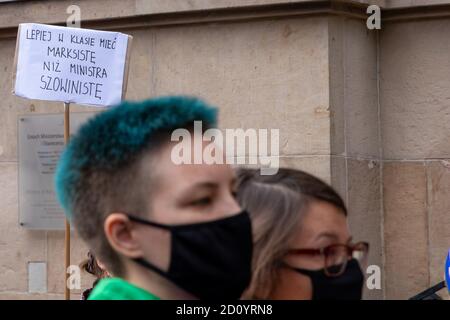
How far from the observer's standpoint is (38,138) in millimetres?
8219

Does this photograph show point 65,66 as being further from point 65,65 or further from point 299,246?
point 299,246

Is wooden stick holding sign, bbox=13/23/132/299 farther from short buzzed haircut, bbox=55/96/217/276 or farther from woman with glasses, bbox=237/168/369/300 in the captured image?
short buzzed haircut, bbox=55/96/217/276

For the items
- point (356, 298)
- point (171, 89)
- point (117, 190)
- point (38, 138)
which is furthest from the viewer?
point (38, 138)

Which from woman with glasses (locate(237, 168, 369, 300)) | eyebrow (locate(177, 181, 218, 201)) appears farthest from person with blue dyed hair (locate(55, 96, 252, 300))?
woman with glasses (locate(237, 168, 369, 300))

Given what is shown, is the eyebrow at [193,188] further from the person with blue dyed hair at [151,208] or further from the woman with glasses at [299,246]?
the woman with glasses at [299,246]

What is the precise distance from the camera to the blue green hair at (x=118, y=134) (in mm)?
2018

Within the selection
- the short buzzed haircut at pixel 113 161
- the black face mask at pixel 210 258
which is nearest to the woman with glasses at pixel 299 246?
the black face mask at pixel 210 258

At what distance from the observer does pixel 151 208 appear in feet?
6.63

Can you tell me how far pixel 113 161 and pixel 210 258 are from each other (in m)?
0.29

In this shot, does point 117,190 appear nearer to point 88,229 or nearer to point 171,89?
point 88,229

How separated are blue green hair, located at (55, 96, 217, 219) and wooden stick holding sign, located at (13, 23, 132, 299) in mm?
4159

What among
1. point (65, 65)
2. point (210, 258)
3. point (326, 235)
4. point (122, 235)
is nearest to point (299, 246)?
point (326, 235)

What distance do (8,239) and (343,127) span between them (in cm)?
298
